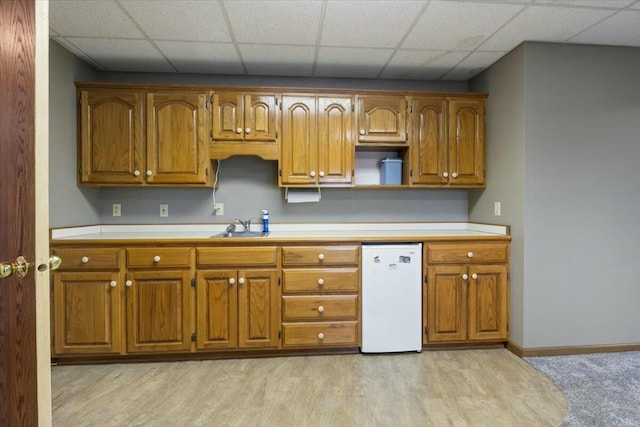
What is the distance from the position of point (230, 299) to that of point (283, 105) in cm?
163

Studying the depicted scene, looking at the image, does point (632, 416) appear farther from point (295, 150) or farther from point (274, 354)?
point (295, 150)

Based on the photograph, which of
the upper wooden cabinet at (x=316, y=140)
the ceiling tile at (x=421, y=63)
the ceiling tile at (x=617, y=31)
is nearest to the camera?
the ceiling tile at (x=617, y=31)

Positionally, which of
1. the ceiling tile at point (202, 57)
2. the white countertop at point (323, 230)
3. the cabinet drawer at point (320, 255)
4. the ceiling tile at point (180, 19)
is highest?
the ceiling tile at point (180, 19)

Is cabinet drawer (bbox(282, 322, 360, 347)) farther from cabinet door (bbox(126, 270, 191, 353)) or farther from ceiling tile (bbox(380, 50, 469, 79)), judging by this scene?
ceiling tile (bbox(380, 50, 469, 79))

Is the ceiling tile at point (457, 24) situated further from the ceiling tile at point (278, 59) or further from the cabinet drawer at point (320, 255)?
the cabinet drawer at point (320, 255)

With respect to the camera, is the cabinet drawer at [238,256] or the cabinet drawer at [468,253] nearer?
the cabinet drawer at [238,256]

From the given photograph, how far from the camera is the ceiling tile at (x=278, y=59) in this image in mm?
2568

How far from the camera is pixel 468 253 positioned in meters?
2.61

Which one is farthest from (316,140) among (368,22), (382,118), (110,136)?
(110,136)

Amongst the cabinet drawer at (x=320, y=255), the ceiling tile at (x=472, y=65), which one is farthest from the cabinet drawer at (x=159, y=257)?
the ceiling tile at (x=472, y=65)

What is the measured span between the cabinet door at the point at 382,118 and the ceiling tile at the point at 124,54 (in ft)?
5.67

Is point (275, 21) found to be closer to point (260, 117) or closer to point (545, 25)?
point (260, 117)

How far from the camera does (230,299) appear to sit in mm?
2467

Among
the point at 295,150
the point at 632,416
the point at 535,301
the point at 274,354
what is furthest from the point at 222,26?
the point at 632,416
